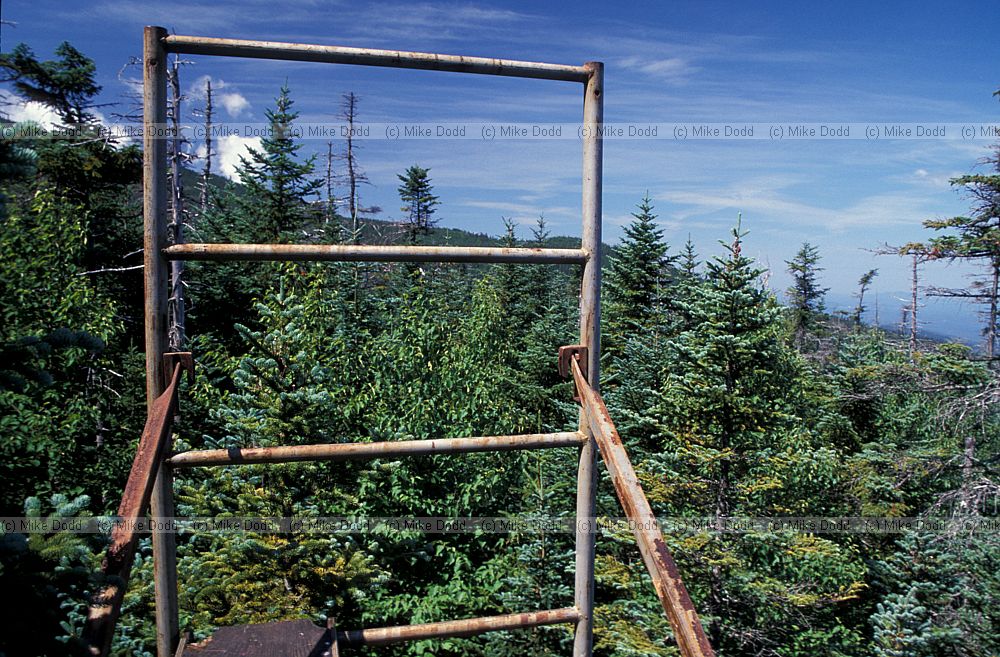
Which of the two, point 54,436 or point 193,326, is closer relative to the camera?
point 54,436

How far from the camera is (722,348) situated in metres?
9.00

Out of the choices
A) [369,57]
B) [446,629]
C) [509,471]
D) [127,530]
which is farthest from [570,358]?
[509,471]

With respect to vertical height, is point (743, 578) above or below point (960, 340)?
below

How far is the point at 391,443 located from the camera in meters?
2.38

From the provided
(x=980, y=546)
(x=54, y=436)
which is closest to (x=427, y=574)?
(x=54, y=436)

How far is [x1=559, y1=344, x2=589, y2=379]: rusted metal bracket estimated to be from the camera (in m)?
2.58

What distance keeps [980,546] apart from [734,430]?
189 inches

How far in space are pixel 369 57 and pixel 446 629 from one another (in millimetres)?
2208

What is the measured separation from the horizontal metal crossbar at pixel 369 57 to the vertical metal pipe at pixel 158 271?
13 centimetres

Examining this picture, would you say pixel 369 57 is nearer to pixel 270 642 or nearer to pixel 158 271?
pixel 158 271

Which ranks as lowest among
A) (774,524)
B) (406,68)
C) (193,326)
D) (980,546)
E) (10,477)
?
(980,546)

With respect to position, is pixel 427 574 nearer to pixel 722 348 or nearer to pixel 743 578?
pixel 743 578

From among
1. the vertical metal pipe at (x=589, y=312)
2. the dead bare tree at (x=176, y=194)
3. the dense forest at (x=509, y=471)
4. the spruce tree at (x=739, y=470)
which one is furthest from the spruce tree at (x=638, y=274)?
the vertical metal pipe at (x=589, y=312)

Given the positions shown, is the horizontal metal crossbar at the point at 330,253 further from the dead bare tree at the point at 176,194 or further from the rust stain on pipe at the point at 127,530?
the dead bare tree at the point at 176,194
